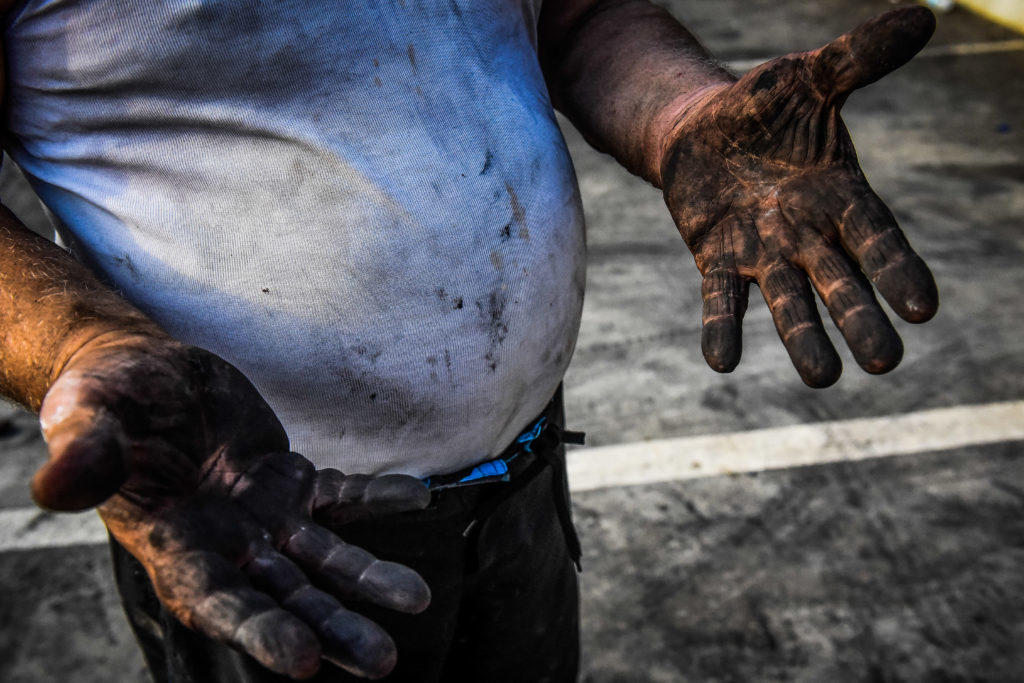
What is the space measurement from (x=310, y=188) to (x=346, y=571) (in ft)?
1.63

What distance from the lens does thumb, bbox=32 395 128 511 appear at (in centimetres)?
75

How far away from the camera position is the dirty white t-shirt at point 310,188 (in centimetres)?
106

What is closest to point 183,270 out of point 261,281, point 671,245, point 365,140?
point 261,281

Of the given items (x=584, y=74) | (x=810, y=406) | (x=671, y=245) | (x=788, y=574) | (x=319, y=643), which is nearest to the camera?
(x=319, y=643)

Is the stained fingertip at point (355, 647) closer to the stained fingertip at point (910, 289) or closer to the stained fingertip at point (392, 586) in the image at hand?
the stained fingertip at point (392, 586)

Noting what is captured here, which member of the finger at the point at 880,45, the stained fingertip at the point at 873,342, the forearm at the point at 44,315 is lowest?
the stained fingertip at the point at 873,342

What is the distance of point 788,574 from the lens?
262 centimetres

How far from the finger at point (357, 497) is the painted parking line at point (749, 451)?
2.07 metres

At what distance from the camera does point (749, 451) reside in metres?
3.09

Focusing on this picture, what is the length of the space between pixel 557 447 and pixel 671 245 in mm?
3190

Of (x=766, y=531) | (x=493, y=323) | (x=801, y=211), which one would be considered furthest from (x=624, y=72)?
(x=766, y=531)

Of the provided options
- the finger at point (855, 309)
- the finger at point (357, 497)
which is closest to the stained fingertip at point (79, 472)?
the finger at point (357, 497)

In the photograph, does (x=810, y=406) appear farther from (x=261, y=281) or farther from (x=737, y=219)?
(x=261, y=281)

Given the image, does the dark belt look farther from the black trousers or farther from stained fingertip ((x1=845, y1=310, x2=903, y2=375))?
stained fingertip ((x1=845, y1=310, x2=903, y2=375))
